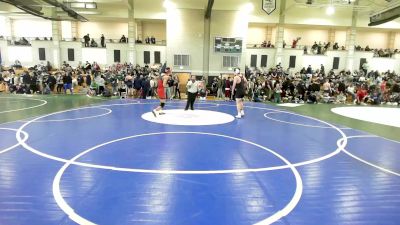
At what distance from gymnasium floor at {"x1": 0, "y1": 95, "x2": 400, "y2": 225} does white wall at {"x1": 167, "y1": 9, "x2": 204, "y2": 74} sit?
13.1m

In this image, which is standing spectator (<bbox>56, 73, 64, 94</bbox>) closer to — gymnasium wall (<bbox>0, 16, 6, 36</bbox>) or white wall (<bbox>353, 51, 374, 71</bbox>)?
gymnasium wall (<bbox>0, 16, 6, 36</bbox>)

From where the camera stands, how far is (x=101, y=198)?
4074 millimetres

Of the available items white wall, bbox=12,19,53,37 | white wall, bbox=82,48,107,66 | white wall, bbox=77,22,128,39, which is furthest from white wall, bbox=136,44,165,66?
white wall, bbox=12,19,53,37

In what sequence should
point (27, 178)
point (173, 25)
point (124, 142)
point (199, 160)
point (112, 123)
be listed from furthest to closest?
point (173, 25)
point (112, 123)
point (124, 142)
point (199, 160)
point (27, 178)

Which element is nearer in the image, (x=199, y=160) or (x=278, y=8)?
(x=199, y=160)

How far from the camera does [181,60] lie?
2172cm

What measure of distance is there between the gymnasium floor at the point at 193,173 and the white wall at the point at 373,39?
80.5ft

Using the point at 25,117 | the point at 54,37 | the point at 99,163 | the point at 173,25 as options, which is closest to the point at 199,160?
the point at 99,163

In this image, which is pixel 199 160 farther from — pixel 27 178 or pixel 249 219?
pixel 27 178

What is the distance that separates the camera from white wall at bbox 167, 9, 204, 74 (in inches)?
831

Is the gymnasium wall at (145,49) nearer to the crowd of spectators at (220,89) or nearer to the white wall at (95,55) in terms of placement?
the white wall at (95,55)

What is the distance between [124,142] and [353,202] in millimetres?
4983

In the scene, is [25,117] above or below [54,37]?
below

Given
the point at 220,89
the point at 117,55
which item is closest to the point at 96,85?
the point at 220,89
